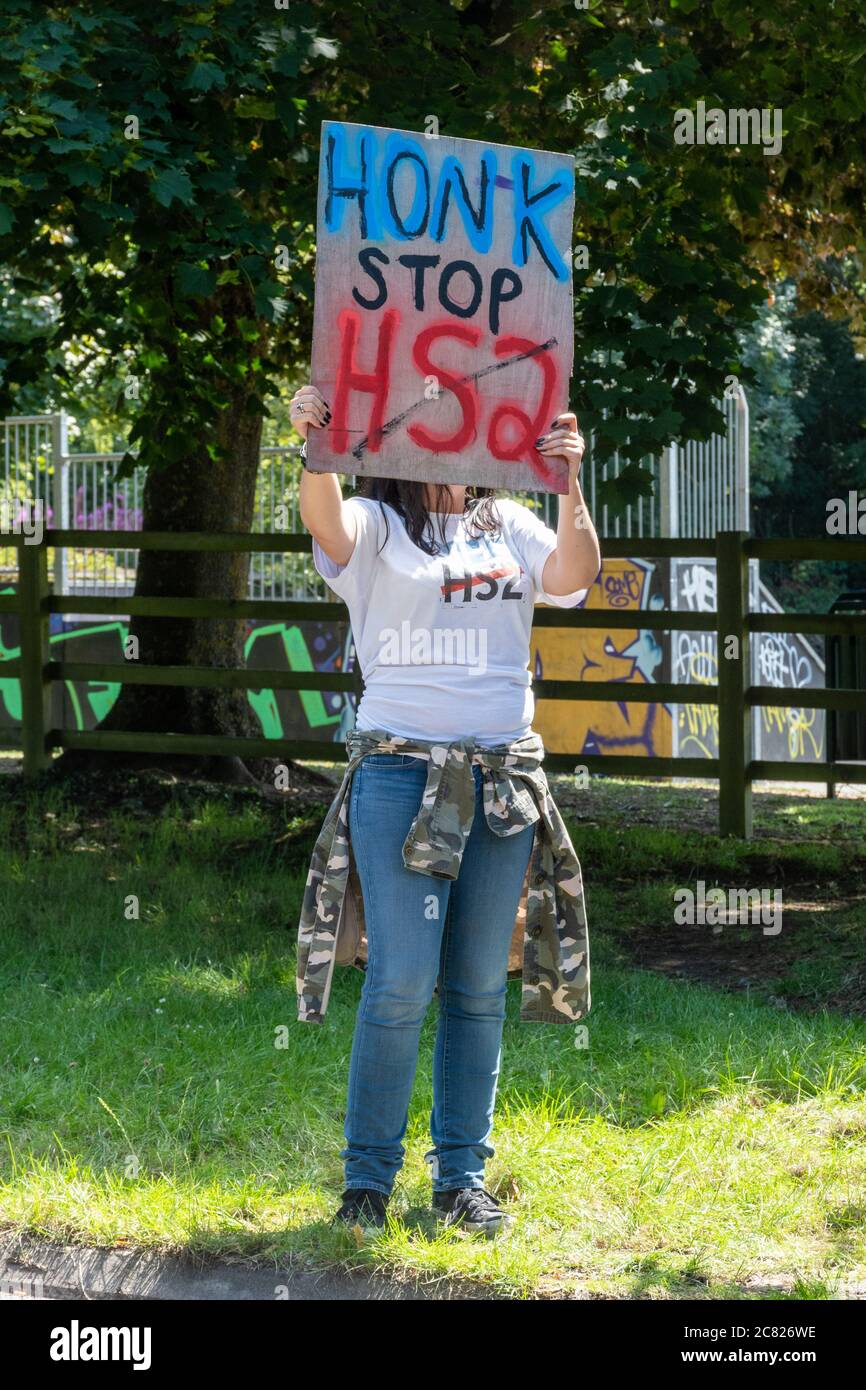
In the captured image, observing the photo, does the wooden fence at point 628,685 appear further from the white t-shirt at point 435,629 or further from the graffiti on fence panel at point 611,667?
the graffiti on fence panel at point 611,667

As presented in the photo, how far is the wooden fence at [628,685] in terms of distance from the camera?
8.86m

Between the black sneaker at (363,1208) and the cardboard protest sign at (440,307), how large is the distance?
5.21 ft

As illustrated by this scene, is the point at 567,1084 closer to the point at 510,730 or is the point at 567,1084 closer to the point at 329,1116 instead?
the point at 329,1116

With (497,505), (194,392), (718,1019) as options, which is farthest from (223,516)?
(497,505)

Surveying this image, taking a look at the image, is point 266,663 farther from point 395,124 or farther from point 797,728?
point 395,124

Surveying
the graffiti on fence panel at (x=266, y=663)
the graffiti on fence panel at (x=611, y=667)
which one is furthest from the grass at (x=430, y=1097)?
the graffiti on fence panel at (x=266, y=663)

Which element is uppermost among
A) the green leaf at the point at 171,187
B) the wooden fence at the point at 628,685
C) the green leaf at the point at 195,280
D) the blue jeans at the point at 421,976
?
the green leaf at the point at 171,187

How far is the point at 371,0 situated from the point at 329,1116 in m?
5.37

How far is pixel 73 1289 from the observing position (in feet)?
11.1

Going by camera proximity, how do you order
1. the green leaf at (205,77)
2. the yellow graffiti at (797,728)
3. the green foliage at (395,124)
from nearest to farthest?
the green leaf at (205,77) < the green foliage at (395,124) < the yellow graffiti at (797,728)

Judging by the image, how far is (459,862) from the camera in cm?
337

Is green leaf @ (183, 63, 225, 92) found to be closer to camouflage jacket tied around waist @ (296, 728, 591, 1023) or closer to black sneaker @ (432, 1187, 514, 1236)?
camouflage jacket tied around waist @ (296, 728, 591, 1023)

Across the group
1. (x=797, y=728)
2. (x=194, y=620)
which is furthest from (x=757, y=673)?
(x=797, y=728)

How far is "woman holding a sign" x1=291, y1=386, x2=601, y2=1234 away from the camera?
11.1 ft
